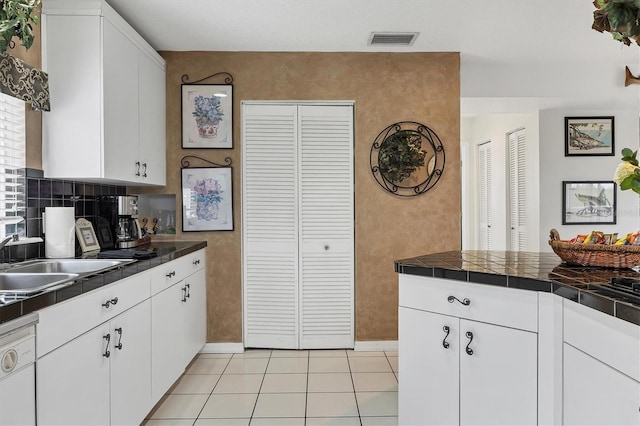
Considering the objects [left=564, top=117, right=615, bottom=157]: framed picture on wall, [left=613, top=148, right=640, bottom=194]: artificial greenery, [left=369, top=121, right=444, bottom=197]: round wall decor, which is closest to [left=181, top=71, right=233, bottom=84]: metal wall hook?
[left=369, top=121, right=444, bottom=197]: round wall decor

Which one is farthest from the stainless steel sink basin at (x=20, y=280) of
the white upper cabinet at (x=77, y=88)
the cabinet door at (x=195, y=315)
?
the cabinet door at (x=195, y=315)

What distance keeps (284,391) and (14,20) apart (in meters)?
2.55

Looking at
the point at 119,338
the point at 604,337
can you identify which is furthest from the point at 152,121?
the point at 604,337

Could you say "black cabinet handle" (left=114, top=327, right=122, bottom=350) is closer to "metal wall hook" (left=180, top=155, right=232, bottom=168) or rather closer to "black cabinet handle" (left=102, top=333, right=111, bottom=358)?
"black cabinet handle" (left=102, top=333, right=111, bottom=358)

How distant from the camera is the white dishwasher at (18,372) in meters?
1.30

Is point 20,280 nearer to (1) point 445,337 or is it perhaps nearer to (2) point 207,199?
(2) point 207,199

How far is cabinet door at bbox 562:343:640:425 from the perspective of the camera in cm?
130

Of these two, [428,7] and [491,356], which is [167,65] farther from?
[491,356]

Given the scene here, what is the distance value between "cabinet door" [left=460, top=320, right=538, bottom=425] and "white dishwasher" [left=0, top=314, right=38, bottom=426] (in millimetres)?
1649

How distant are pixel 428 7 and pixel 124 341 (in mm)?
2733

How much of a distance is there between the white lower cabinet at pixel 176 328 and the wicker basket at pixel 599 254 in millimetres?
2188

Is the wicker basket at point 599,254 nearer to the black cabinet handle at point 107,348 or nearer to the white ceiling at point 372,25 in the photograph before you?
the white ceiling at point 372,25

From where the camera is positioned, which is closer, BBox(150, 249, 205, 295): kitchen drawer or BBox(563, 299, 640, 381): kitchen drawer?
BBox(563, 299, 640, 381): kitchen drawer

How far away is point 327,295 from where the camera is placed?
3.81m
